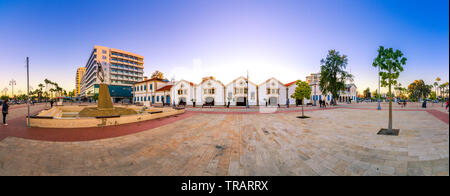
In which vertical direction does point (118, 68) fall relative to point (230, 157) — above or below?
above

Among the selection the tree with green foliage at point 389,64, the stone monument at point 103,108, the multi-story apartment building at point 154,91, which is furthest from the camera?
the multi-story apartment building at point 154,91

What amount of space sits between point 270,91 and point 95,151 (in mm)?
37418

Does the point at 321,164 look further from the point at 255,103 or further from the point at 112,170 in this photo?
the point at 255,103

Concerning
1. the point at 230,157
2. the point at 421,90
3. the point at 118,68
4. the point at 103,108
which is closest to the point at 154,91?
the point at 118,68

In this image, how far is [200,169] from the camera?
3926mm

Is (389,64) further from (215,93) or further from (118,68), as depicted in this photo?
(118,68)

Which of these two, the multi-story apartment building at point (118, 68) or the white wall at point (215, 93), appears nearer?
the white wall at point (215, 93)

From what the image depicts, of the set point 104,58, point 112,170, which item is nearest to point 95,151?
point 112,170

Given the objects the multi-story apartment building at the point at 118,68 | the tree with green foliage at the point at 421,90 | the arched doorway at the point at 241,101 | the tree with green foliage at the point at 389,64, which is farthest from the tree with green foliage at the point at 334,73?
the multi-story apartment building at the point at 118,68

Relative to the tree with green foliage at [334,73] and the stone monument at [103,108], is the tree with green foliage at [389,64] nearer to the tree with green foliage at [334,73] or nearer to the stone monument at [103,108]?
the stone monument at [103,108]

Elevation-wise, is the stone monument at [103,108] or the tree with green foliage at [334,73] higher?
the tree with green foliage at [334,73]

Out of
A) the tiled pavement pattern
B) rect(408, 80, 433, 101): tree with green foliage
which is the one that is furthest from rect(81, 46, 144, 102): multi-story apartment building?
rect(408, 80, 433, 101): tree with green foliage

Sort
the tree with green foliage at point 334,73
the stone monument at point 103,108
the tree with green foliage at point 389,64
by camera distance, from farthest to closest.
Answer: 1. the tree with green foliage at point 334,73
2. the stone monument at point 103,108
3. the tree with green foliage at point 389,64
